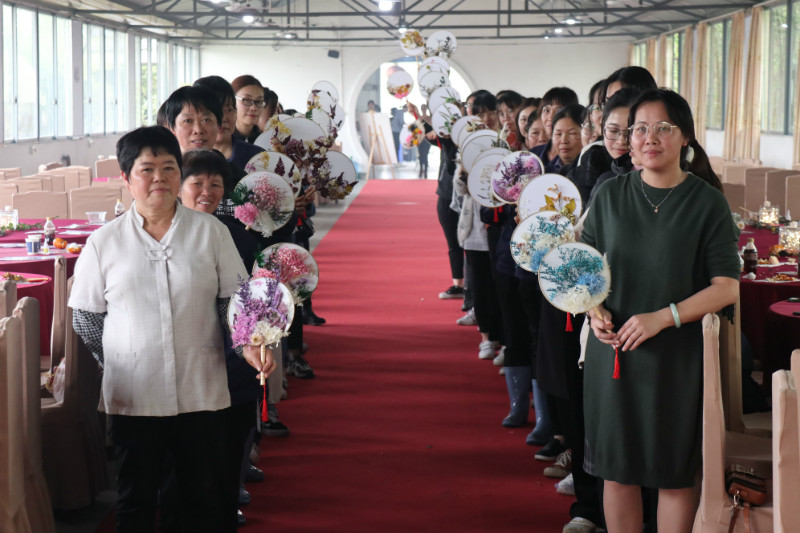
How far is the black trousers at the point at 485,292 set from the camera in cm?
582

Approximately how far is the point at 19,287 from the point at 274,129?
4.89 feet

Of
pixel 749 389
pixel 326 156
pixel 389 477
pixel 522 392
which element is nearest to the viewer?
pixel 749 389

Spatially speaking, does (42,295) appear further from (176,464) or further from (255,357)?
(255,357)

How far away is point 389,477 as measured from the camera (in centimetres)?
422

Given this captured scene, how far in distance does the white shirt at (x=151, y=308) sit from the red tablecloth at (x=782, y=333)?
2516 millimetres

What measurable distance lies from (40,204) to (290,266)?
5.46 metres

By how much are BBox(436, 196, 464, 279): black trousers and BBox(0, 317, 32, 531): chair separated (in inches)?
188

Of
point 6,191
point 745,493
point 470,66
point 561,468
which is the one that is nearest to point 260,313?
point 745,493

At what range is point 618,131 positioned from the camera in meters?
3.08

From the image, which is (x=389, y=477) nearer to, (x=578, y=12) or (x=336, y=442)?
(x=336, y=442)

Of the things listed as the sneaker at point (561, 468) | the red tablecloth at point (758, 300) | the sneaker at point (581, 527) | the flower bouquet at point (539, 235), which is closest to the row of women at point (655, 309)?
the flower bouquet at point (539, 235)

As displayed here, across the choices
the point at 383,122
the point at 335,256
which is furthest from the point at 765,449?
the point at 383,122

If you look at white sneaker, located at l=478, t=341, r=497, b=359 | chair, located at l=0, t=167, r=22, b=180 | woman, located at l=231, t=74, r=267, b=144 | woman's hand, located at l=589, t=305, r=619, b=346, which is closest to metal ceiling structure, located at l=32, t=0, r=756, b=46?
chair, located at l=0, t=167, r=22, b=180

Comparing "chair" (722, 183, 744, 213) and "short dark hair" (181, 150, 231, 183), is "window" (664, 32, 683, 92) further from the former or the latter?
"short dark hair" (181, 150, 231, 183)
